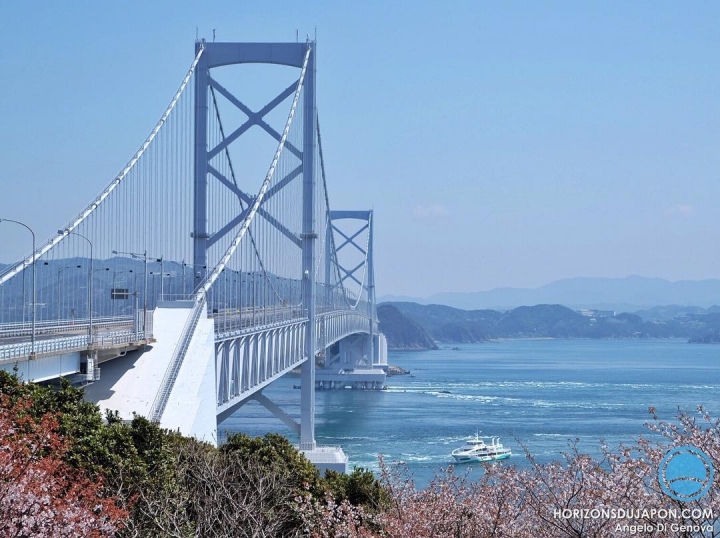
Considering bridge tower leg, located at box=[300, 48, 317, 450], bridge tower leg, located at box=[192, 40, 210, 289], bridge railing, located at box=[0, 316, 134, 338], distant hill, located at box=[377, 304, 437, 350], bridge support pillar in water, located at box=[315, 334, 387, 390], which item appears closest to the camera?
bridge railing, located at box=[0, 316, 134, 338]

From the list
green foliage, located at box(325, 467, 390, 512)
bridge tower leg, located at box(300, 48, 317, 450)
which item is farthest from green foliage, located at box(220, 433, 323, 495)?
bridge tower leg, located at box(300, 48, 317, 450)

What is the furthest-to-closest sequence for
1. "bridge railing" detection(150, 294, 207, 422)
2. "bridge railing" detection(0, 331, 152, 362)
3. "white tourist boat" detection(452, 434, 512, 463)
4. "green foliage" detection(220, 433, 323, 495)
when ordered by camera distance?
"white tourist boat" detection(452, 434, 512, 463)
"bridge railing" detection(150, 294, 207, 422)
"green foliage" detection(220, 433, 323, 495)
"bridge railing" detection(0, 331, 152, 362)

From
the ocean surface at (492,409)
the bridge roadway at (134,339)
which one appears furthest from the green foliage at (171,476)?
the ocean surface at (492,409)

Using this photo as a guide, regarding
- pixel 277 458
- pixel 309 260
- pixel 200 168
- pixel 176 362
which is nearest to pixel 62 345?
pixel 176 362

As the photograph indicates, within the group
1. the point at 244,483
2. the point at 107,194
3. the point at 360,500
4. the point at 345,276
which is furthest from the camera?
the point at 345,276

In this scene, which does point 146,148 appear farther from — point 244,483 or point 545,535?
point 545,535

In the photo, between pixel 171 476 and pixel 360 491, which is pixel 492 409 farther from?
pixel 171 476

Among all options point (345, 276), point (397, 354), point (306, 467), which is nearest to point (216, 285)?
point (306, 467)

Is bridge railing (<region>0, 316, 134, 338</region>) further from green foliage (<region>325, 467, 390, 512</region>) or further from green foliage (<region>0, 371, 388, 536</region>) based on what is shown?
green foliage (<region>325, 467, 390, 512</region>)
